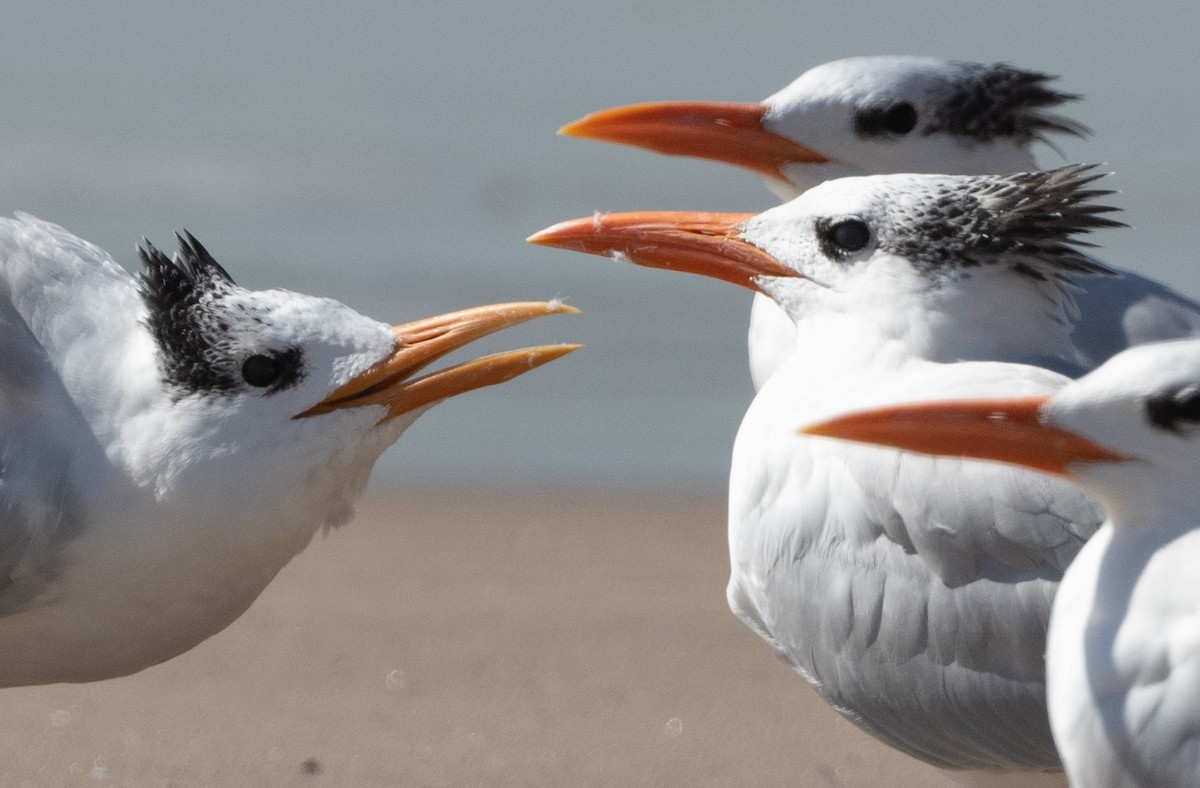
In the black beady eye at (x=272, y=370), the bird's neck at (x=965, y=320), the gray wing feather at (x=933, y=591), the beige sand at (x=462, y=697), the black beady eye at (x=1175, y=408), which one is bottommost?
the beige sand at (x=462, y=697)

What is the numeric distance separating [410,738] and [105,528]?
5.92 ft

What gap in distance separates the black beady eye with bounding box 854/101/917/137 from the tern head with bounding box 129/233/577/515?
1.85 metres

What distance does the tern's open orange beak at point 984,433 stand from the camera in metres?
3.33

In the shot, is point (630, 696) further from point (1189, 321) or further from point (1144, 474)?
point (1144, 474)

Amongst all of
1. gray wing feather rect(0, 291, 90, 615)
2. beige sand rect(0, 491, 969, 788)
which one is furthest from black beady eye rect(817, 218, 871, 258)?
gray wing feather rect(0, 291, 90, 615)

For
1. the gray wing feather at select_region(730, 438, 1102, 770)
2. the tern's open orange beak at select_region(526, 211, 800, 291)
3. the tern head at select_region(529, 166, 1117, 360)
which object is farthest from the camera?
the tern's open orange beak at select_region(526, 211, 800, 291)

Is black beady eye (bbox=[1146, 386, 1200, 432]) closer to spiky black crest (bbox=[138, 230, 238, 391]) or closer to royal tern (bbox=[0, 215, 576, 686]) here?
royal tern (bbox=[0, 215, 576, 686])

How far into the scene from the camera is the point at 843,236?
14.6 feet

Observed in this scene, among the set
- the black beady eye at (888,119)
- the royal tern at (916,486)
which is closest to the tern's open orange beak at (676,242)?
the royal tern at (916,486)

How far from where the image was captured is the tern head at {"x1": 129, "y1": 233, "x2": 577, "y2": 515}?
13.8 ft

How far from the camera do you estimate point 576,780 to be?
528 centimetres

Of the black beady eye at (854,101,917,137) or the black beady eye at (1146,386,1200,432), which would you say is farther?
the black beady eye at (854,101,917,137)

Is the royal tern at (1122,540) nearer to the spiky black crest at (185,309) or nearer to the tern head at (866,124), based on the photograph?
the spiky black crest at (185,309)

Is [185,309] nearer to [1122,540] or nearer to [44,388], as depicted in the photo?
[44,388]
